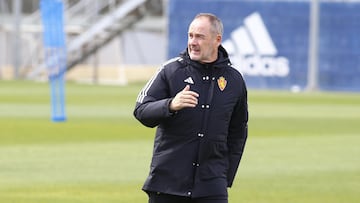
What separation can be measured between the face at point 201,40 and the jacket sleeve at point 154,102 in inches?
12.4

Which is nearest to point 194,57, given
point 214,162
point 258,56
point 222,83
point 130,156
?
point 222,83

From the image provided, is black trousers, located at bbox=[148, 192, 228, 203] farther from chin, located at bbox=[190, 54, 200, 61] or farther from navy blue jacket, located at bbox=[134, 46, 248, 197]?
chin, located at bbox=[190, 54, 200, 61]

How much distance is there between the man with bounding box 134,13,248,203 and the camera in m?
8.44

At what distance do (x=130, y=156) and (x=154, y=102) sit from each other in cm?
1115

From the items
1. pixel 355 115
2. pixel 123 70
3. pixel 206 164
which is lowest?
pixel 206 164

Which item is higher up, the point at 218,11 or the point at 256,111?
the point at 218,11

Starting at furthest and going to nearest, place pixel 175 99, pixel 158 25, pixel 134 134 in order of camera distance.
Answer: pixel 158 25, pixel 134 134, pixel 175 99

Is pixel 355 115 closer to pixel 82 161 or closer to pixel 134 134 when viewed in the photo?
pixel 134 134

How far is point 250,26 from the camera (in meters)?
53.6

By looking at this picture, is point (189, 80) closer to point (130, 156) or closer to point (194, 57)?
point (194, 57)

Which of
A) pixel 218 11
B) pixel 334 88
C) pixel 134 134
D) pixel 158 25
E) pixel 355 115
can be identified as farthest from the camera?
pixel 158 25

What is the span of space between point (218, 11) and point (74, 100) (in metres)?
17.2

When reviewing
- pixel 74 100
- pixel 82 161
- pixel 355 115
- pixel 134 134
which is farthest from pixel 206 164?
pixel 74 100

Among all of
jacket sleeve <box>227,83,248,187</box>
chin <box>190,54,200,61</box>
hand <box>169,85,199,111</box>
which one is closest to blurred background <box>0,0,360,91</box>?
jacket sleeve <box>227,83,248,187</box>
